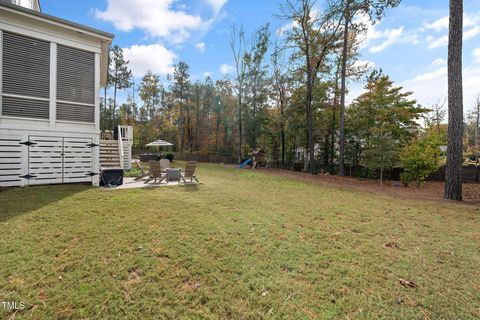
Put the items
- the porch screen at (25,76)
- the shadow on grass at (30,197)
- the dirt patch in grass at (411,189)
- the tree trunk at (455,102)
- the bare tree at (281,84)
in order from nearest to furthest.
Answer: the shadow on grass at (30,197) → the porch screen at (25,76) → the tree trunk at (455,102) → the dirt patch in grass at (411,189) → the bare tree at (281,84)

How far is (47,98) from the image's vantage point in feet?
23.3

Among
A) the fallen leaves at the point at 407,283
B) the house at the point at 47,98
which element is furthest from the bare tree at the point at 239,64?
the fallen leaves at the point at 407,283

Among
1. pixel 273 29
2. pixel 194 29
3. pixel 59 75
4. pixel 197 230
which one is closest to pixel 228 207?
pixel 197 230

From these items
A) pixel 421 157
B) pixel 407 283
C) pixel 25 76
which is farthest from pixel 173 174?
pixel 421 157

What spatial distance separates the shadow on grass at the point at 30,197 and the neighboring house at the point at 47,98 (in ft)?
1.71

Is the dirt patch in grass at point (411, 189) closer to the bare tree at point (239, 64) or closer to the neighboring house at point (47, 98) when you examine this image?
the neighboring house at point (47, 98)

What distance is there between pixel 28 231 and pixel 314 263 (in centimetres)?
462

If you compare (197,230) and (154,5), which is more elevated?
(154,5)

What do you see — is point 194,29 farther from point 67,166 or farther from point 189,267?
point 189,267

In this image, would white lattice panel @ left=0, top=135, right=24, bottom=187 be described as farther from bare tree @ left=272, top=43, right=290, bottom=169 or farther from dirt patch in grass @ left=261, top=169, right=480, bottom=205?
bare tree @ left=272, top=43, right=290, bottom=169

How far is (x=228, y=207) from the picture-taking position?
5766mm

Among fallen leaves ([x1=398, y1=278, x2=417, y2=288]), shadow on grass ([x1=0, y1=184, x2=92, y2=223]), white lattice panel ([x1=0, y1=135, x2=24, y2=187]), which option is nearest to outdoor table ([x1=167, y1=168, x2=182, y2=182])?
shadow on grass ([x1=0, y1=184, x2=92, y2=223])

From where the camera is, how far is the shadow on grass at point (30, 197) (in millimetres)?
4813

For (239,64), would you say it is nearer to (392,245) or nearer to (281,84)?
(281,84)
